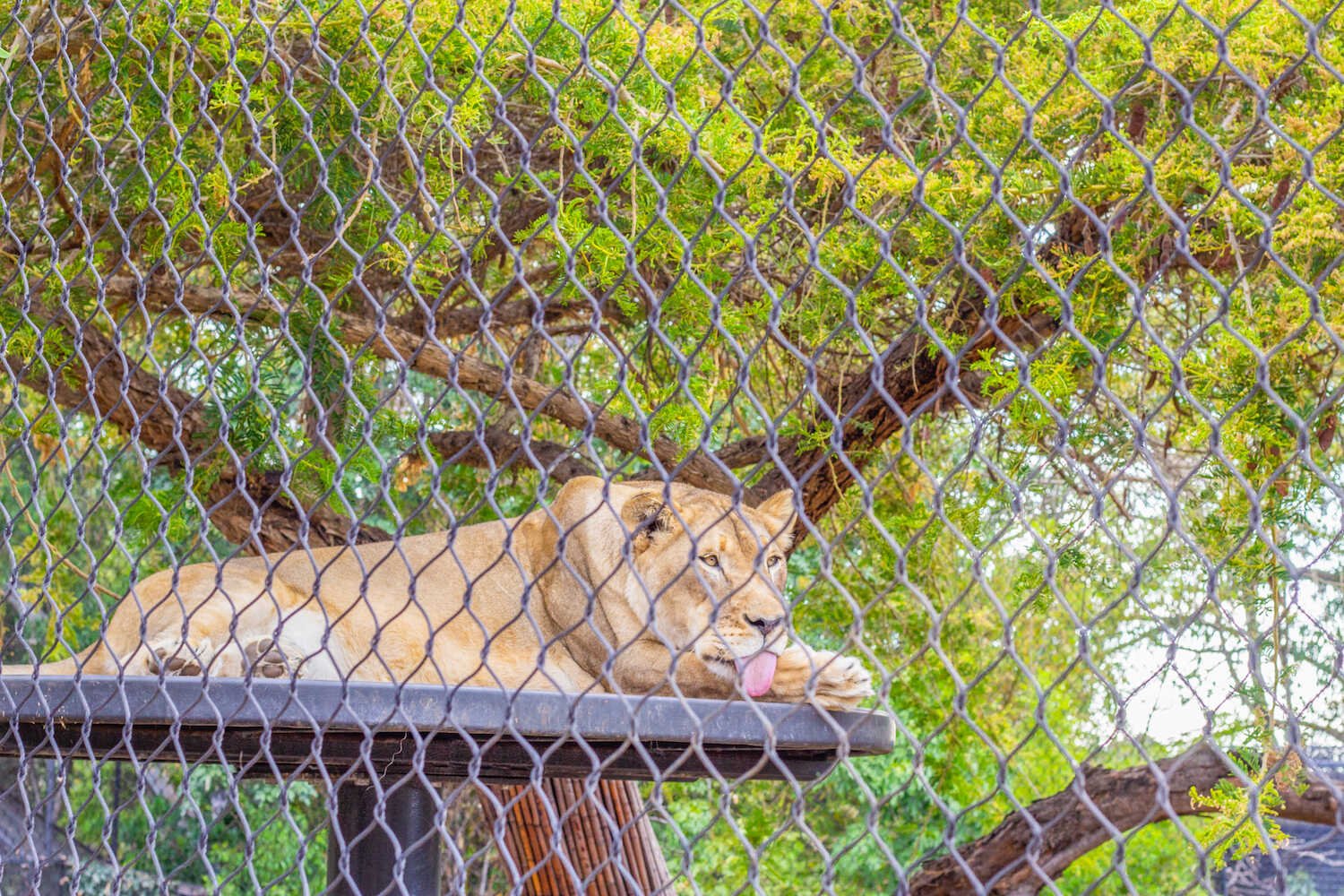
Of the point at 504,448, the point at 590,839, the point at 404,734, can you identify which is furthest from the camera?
the point at 504,448

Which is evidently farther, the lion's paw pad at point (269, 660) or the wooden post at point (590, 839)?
the wooden post at point (590, 839)

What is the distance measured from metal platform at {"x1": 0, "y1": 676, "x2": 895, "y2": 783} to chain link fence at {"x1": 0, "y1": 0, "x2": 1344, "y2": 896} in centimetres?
1

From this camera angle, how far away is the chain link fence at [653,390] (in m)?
2.20

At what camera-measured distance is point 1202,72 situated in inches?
154

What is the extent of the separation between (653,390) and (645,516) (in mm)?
2437

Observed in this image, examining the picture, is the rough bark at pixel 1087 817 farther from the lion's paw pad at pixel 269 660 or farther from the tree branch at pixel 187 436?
the lion's paw pad at pixel 269 660

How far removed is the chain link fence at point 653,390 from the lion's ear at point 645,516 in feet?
0.05

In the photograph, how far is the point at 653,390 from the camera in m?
5.67

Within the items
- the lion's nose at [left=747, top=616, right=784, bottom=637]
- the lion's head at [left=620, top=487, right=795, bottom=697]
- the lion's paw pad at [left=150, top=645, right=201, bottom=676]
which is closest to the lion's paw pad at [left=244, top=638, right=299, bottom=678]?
the lion's paw pad at [left=150, top=645, right=201, bottom=676]

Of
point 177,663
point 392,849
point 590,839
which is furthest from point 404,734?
point 590,839

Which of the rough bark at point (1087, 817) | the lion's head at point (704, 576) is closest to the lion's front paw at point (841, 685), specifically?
the lion's head at point (704, 576)

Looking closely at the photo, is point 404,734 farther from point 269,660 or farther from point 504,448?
point 504,448

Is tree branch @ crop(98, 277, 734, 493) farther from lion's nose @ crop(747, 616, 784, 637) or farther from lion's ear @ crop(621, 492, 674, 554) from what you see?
lion's nose @ crop(747, 616, 784, 637)

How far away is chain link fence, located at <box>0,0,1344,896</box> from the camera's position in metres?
2.20
